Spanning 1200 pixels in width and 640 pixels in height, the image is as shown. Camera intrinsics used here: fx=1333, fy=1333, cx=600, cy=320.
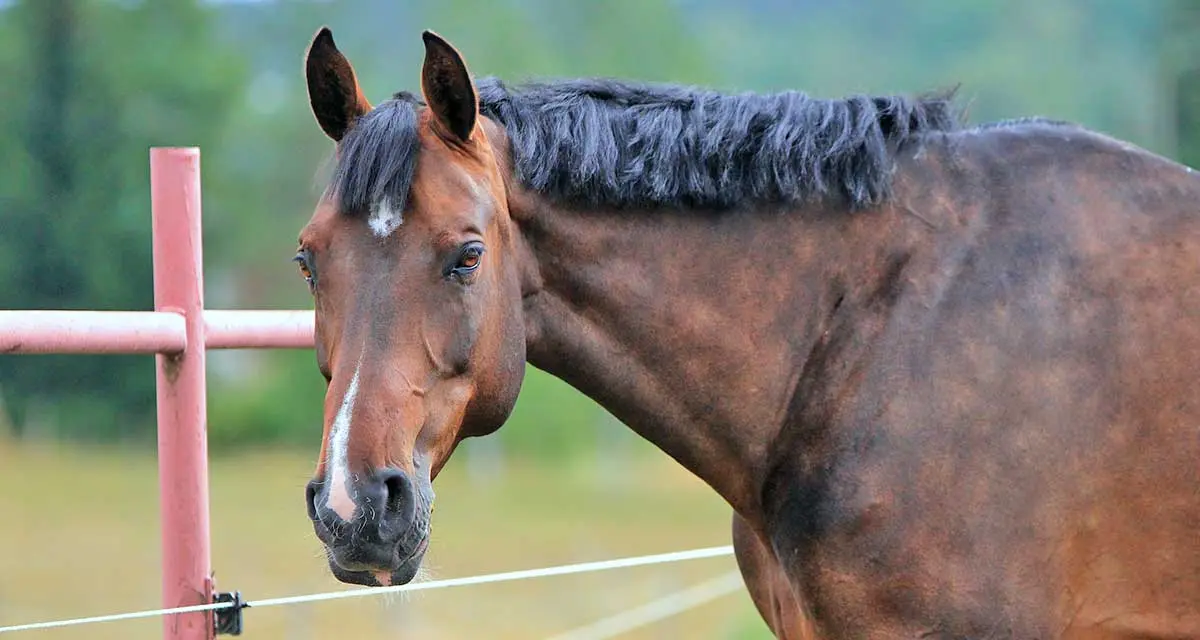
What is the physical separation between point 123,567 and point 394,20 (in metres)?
35.0

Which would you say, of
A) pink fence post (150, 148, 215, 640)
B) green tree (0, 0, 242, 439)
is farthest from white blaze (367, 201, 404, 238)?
green tree (0, 0, 242, 439)

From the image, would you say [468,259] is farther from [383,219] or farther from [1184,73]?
[1184,73]

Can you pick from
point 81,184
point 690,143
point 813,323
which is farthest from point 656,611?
point 81,184

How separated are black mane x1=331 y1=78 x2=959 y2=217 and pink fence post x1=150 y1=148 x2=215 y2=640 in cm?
76

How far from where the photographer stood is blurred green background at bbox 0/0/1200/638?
79.0 ft

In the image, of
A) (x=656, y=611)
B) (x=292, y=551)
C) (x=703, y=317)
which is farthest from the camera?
(x=292, y=551)

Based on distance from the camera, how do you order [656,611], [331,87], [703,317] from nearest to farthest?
[331,87], [703,317], [656,611]

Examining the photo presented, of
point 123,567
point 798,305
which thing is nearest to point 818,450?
point 798,305

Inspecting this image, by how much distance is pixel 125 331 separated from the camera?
126 inches

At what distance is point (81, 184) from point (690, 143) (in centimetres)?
2709

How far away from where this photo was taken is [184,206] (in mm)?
3391

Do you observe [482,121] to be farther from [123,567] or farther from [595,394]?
[123,567]

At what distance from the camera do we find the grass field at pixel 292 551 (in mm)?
22906

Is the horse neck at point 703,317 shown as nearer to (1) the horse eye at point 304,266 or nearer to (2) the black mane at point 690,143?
(2) the black mane at point 690,143
